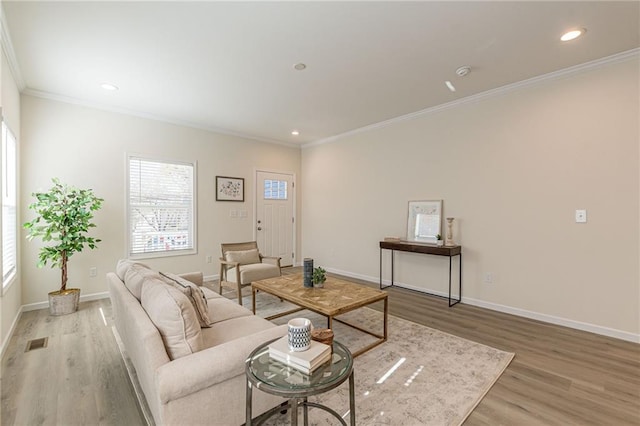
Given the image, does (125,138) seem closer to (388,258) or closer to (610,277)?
(388,258)

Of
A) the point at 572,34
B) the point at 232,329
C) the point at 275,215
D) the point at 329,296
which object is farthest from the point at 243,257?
the point at 572,34

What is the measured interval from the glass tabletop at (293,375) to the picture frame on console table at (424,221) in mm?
3111

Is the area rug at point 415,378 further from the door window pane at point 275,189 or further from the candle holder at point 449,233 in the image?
the door window pane at point 275,189

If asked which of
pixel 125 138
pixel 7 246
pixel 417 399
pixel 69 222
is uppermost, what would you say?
pixel 125 138

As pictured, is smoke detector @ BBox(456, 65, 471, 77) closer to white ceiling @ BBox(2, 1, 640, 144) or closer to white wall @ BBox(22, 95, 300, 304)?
white ceiling @ BBox(2, 1, 640, 144)

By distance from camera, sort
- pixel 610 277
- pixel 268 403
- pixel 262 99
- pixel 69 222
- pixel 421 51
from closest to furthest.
Answer: pixel 268 403, pixel 421 51, pixel 610 277, pixel 69 222, pixel 262 99

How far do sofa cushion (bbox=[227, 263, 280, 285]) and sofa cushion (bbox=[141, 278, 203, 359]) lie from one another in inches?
80.6

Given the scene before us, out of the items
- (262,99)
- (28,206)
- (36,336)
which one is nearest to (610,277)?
(262,99)

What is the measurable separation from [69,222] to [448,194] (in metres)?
4.83

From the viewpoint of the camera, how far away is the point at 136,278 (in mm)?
2102

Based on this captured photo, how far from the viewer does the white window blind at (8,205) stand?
2.78m

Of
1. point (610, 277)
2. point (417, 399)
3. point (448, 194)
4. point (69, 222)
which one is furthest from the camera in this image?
point (448, 194)

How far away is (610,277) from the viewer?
2.88 metres

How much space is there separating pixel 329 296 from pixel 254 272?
4.61 feet
